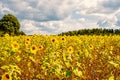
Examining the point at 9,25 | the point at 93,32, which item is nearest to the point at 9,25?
the point at 9,25

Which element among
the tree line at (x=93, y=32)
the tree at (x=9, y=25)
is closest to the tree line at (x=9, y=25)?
the tree at (x=9, y=25)

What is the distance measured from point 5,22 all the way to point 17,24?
83.0 inches

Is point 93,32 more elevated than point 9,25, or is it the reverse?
point 9,25

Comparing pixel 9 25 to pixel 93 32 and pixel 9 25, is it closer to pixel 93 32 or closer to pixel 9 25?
pixel 9 25

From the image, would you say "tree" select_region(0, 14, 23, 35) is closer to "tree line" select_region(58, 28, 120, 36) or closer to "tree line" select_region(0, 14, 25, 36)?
"tree line" select_region(0, 14, 25, 36)

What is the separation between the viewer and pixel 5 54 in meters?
6.79

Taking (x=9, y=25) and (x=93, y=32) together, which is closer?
(x=93, y=32)

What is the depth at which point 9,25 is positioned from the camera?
48406 millimetres

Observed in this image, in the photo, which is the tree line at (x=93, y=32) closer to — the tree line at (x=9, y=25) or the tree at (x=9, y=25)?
the tree line at (x=9, y=25)

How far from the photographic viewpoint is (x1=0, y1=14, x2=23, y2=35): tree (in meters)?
47.0

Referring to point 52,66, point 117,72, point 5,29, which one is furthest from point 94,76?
point 5,29

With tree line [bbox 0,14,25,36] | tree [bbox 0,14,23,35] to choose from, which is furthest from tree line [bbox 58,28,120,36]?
tree [bbox 0,14,23,35]

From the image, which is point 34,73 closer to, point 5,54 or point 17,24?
point 5,54

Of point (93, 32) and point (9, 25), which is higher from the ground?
point (9, 25)
